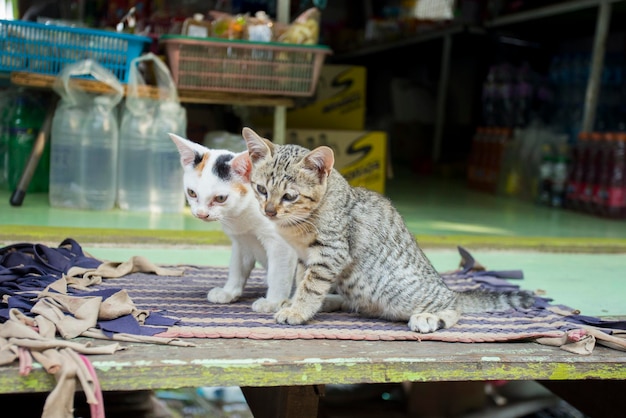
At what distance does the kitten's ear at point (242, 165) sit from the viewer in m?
2.41

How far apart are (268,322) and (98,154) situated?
2.74 m

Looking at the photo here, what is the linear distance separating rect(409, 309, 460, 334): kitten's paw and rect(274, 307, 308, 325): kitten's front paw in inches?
13.1

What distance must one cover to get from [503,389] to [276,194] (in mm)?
2328

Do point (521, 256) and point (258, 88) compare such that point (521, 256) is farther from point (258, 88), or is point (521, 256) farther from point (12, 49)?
point (12, 49)

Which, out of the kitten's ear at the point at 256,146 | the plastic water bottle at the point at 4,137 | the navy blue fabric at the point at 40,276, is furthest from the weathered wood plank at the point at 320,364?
the plastic water bottle at the point at 4,137

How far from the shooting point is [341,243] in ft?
7.67

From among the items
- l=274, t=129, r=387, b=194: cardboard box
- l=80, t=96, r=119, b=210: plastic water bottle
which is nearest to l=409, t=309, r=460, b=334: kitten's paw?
l=80, t=96, r=119, b=210: plastic water bottle

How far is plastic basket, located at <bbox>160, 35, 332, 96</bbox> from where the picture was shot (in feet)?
15.0

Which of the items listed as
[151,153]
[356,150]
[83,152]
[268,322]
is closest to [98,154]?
[83,152]

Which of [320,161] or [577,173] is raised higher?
[320,161]

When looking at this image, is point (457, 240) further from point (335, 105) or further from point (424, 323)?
point (335, 105)

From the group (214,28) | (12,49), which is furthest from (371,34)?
(12,49)

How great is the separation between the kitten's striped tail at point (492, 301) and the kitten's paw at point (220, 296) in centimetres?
78

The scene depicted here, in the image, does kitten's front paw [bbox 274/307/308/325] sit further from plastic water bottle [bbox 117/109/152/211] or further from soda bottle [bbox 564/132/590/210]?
soda bottle [bbox 564/132/590/210]
